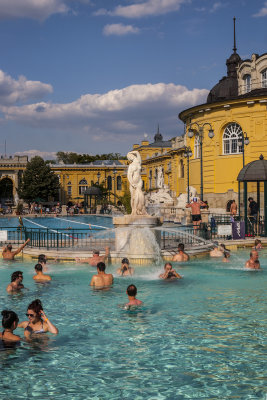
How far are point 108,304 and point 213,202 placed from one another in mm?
30527

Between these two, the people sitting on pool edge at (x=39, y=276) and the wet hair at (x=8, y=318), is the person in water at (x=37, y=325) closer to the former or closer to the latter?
the wet hair at (x=8, y=318)

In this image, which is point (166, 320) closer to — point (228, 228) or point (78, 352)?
point (78, 352)

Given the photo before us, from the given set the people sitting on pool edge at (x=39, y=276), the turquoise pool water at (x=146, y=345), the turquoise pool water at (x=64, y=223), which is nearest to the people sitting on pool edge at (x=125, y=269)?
the turquoise pool water at (x=146, y=345)

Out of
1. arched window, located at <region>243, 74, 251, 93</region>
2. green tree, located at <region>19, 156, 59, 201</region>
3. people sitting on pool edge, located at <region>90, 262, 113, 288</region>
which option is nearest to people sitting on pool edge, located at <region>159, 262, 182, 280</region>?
people sitting on pool edge, located at <region>90, 262, 113, 288</region>

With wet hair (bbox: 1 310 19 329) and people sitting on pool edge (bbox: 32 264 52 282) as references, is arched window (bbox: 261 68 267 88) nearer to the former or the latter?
people sitting on pool edge (bbox: 32 264 52 282)

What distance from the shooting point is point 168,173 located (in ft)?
213

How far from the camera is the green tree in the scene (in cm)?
8225

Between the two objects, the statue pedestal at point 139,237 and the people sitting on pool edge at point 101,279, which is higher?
the statue pedestal at point 139,237

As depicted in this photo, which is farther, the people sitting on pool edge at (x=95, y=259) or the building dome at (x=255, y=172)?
the building dome at (x=255, y=172)

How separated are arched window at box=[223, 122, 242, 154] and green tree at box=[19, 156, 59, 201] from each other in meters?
49.1

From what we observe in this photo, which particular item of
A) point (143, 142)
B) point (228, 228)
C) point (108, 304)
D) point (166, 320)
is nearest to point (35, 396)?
point (166, 320)

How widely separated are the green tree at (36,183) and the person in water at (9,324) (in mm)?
76033

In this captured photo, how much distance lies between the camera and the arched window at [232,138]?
1539 inches

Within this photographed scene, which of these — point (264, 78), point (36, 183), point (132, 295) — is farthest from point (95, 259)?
point (36, 183)
